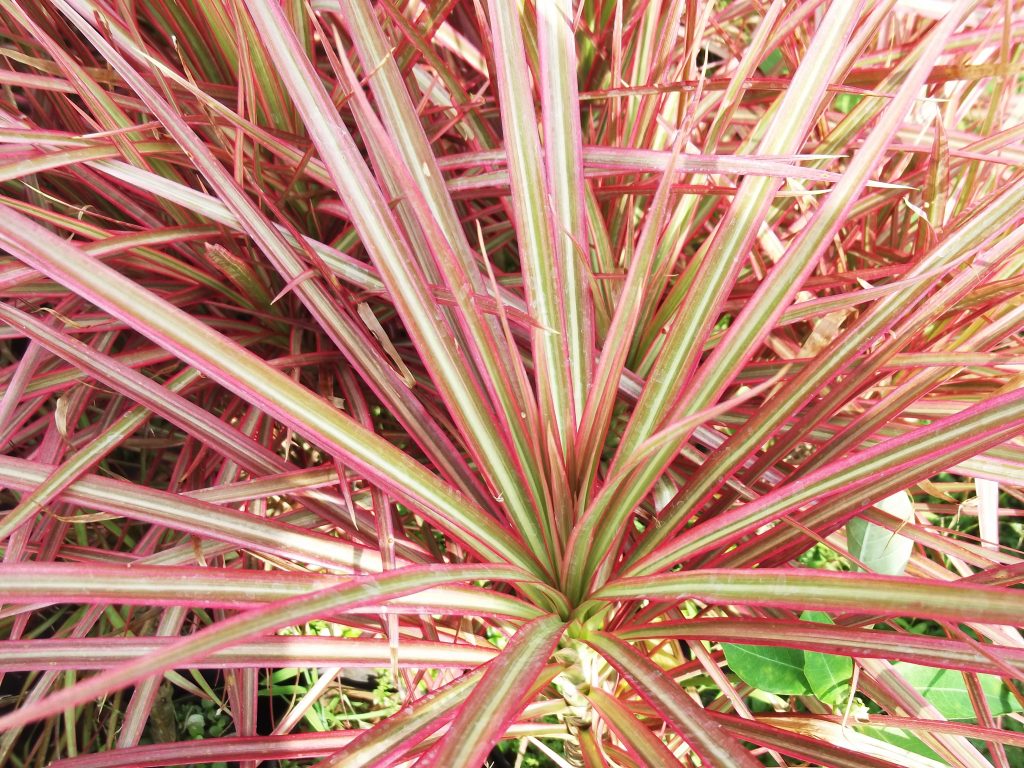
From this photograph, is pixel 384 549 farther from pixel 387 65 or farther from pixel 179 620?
pixel 387 65

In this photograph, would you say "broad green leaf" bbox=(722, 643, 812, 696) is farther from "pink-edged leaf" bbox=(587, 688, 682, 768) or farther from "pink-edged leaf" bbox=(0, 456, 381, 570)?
"pink-edged leaf" bbox=(0, 456, 381, 570)

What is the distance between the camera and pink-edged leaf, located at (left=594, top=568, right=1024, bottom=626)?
1.73ft

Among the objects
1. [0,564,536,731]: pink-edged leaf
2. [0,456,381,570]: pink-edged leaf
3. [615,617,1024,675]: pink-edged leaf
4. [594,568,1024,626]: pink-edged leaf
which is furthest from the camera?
[0,456,381,570]: pink-edged leaf

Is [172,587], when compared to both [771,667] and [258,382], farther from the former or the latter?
[771,667]

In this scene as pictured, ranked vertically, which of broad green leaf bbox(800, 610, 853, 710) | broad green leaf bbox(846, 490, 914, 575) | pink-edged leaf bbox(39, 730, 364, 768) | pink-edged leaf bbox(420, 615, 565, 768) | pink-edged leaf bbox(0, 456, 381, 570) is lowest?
pink-edged leaf bbox(39, 730, 364, 768)

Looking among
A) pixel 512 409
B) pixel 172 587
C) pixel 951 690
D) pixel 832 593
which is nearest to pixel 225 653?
pixel 172 587

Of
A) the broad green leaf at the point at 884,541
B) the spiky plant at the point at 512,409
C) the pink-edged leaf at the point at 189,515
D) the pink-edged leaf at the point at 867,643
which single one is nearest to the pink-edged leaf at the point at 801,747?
the spiky plant at the point at 512,409

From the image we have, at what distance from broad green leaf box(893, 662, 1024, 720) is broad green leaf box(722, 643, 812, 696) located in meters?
0.19

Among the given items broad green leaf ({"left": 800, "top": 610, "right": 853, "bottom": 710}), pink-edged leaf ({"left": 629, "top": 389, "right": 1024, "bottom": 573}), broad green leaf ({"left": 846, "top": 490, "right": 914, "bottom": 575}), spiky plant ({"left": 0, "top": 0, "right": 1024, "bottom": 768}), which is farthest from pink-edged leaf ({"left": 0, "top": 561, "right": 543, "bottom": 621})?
broad green leaf ({"left": 846, "top": 490, "right": 914, "bottom": 575})

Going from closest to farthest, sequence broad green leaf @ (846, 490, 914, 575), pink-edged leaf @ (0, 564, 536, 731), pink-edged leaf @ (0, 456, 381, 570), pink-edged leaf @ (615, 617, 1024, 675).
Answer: pink-edged leaf @ (0, 564, 536, 731) < pink-edged leaf @ (615, 617, 1024, 675) < pink-edged leaf @ (0, 456, 381, 570) < broad green leaf @ (846, 490, 914, 575)

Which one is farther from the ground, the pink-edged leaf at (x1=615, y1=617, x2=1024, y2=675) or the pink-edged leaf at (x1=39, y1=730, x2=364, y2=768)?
the pink-edged leaf at (x1=615, y1=617, x2=1024, y2=675)

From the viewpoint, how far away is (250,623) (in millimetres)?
493

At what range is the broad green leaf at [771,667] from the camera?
0.76 meters

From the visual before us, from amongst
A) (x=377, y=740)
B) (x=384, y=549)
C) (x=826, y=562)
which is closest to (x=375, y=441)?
(x=384, y=549)
